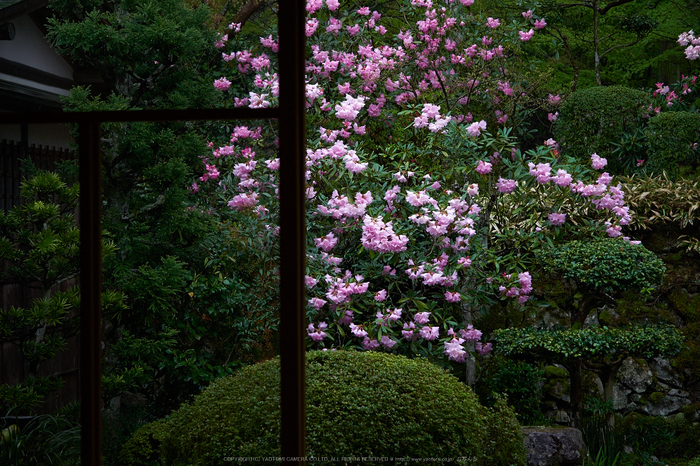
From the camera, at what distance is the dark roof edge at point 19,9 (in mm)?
4219

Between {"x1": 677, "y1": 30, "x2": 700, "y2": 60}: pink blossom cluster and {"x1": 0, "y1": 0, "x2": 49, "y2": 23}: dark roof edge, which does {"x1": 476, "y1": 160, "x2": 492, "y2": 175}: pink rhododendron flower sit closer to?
{"x1": 0, "y1": 0, "x2": 49, "y2": 23}: dark roof edge

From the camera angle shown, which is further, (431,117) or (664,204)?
(664,204)

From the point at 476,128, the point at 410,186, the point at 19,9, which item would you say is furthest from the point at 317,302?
the point at 19,9

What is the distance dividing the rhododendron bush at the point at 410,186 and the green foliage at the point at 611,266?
0.79ft

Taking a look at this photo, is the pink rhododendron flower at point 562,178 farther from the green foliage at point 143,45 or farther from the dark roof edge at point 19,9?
the dark roof edge at point 19,9

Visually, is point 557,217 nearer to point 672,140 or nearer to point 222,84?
point 672,140

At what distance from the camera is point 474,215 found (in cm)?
340

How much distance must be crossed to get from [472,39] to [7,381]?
3830 millimetres

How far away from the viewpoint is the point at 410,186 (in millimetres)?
3734

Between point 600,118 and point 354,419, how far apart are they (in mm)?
4174

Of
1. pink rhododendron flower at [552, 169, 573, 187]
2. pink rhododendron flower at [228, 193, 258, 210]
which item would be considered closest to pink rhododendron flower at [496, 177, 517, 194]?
pink rhododendron flower at [552, 169, 573, 187]

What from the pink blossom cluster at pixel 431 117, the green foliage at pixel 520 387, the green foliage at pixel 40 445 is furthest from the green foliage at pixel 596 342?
the green foliage at pixel 40 445

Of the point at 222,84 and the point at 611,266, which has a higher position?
the point at 222,84

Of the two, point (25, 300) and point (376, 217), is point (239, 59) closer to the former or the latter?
point (376, 217)
